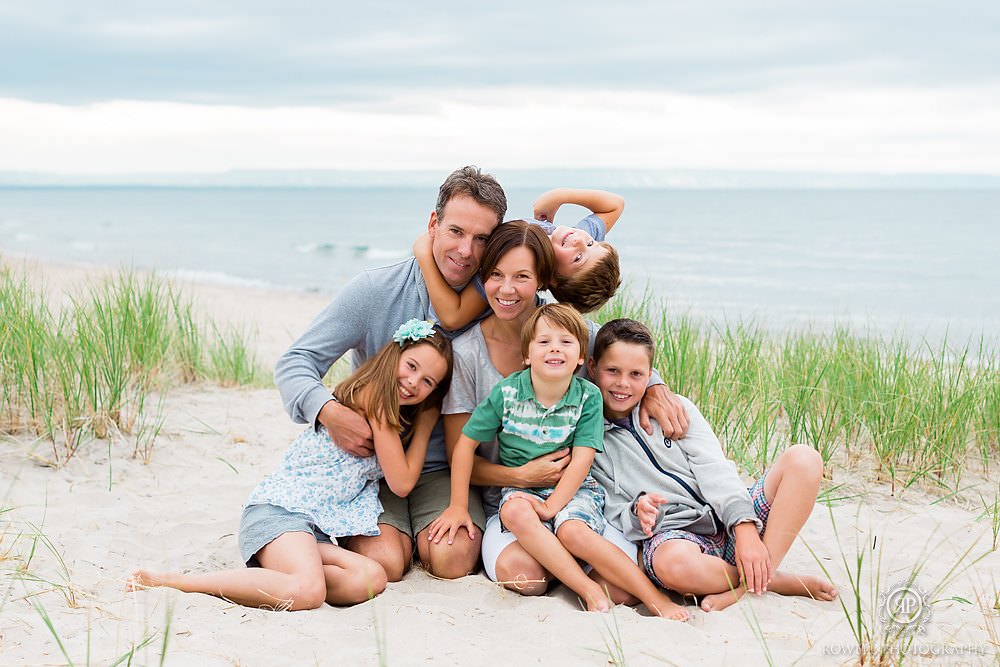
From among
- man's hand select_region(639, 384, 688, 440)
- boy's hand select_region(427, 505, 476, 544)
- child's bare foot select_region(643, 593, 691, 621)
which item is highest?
man's hand select_region(639, 384, 688, 440)

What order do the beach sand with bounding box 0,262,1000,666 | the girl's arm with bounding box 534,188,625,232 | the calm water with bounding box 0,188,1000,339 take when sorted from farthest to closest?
the calm water with bounding box 0,188,1000,339 → the girl's arm with bounding box 534,188,625,232 → the beach sand with bounding box 0,262,1000,666

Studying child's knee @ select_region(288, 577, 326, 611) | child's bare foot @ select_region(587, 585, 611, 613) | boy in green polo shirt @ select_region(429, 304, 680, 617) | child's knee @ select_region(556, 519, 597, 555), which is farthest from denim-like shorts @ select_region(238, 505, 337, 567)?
→ child's bare foot @ select_region(587, 585, 611, 613)

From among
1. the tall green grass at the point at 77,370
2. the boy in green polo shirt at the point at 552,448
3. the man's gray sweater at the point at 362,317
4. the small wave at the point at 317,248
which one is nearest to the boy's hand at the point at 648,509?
the boy in green polo shirt at the point at 552,448

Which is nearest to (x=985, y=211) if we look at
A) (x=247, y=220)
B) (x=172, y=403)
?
(x=247, y=220)

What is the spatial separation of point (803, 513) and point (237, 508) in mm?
2553

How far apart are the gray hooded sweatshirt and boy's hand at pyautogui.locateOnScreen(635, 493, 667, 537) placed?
0.04 metres

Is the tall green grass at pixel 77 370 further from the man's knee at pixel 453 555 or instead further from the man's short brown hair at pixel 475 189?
the man's short brown hair at pixel 475 189

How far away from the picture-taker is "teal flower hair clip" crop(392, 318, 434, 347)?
343cm

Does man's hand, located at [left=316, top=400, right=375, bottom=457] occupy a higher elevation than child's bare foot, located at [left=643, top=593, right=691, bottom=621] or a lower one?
higher

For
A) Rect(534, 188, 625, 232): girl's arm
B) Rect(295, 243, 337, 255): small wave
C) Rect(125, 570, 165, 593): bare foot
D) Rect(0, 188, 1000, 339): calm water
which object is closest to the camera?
Rect(125, 570, 165, 593): bare foot

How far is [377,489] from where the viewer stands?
359 cm

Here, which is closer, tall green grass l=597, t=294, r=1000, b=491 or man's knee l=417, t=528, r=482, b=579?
man's knee l=417, t=528, r=482, b=579

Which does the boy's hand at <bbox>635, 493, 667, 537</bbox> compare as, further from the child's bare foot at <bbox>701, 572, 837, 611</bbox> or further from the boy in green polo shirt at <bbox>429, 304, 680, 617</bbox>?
the child's bare foot at <bbox>701, 572, 837, 611</bbox>

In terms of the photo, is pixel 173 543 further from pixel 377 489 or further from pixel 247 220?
pixel 247 220
